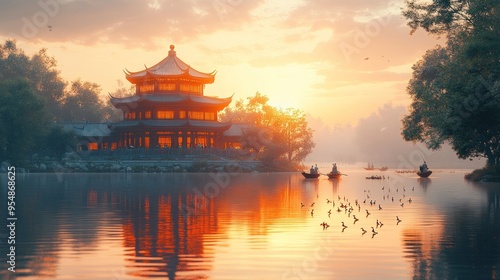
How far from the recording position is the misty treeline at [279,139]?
8800cm

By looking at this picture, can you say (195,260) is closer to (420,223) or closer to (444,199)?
(420,223)

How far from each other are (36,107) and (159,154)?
16.4 m

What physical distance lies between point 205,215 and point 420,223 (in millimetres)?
8308

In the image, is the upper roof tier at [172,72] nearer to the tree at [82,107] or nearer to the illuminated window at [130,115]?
the illuminated window at [130,115]

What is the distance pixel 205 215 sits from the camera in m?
25.5

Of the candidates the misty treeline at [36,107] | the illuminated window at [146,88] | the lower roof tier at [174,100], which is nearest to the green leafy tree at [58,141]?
the misty treeline at [36,107]

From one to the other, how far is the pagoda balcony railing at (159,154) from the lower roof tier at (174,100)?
8054 mm

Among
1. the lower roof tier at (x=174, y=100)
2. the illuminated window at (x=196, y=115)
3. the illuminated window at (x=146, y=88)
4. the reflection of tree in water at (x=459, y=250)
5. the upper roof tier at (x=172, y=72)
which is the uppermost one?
the upper roof tier at (x=172, y=72)

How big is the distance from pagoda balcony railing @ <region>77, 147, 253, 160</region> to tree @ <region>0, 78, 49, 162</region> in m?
9.28

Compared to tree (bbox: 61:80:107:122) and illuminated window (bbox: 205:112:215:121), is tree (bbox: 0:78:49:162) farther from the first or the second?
tree (bbox: 61:80:107:122)

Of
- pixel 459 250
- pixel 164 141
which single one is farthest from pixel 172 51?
pixel 459 250

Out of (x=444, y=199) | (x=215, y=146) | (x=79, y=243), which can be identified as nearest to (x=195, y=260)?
(x=79, y=243)

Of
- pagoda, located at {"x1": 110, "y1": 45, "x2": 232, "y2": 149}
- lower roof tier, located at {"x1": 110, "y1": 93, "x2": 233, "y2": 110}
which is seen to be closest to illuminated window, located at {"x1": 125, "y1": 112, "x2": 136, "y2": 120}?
pagoda, located at {"x1": 110, "y1": 45, "x2": 232, "y2": 149}

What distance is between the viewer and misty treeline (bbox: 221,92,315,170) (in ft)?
289
